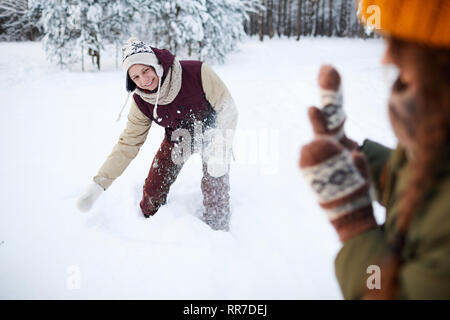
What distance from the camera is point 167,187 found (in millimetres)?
2531

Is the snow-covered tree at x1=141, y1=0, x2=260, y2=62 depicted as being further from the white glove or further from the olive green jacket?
the olive green jacket

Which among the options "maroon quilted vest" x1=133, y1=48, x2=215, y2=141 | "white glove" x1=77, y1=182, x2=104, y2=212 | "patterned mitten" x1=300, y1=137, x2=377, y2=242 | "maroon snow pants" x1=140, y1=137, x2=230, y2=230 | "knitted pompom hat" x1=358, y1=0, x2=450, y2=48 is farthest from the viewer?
"maroon snow pants" x1=140, y1=137, x2=230, y2=230

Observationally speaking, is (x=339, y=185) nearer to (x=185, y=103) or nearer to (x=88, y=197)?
(x=185, y=103)

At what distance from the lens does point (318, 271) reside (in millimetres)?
1988

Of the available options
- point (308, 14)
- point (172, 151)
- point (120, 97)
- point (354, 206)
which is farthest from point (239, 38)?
point (308, 14)

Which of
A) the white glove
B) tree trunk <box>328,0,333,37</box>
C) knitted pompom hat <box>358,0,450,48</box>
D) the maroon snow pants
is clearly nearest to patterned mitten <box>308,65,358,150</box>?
knitted pompom hat <box>358,0,450,48</box>

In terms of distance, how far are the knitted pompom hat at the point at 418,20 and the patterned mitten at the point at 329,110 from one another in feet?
0.87

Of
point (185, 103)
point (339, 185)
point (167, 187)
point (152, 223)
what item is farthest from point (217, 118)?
point (339, 185)

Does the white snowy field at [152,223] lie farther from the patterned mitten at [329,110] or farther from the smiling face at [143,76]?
the smiling face at [143,76]

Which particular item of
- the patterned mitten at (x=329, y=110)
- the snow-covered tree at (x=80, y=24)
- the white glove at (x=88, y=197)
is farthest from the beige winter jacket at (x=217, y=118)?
the snow-covered tree at (x=80, y=24)

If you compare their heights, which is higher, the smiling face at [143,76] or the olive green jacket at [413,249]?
the smiling face at [143,76]

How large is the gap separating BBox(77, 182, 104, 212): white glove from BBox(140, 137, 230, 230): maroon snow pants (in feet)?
1.72

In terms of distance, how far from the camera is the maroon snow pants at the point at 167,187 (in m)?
2.36

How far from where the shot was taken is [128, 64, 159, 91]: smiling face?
1953 millimetres
